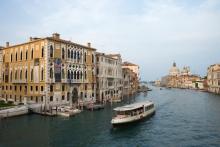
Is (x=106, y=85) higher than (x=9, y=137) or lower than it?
higher

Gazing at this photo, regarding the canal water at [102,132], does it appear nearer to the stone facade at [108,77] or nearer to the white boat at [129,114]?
the white boat at [129,114]

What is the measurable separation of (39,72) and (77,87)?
10.1 metres

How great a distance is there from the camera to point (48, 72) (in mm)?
47312

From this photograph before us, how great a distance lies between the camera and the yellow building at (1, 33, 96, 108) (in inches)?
1880

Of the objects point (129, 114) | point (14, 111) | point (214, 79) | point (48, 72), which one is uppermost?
point (48, 72)

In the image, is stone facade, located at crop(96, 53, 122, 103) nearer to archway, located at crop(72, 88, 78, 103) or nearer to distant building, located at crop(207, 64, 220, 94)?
archway, located at crop(72, 88, 78, 103)

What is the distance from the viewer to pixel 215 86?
120m

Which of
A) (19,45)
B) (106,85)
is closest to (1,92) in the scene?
(19,45)

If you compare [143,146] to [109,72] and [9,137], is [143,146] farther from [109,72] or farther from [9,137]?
[109,72]

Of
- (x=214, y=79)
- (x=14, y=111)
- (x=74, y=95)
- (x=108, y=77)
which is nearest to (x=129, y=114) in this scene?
(x=14, y=111)

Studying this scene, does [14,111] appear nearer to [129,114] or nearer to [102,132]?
[102,132]

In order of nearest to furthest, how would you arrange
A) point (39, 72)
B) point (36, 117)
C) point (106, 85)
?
point (36, 117)
point (39, 72)
point (106, 85)

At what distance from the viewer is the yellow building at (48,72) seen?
157 ft

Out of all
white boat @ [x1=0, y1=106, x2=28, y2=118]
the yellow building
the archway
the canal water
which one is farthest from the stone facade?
the canal water
